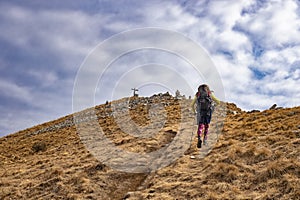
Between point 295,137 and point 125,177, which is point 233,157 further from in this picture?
point 125,177

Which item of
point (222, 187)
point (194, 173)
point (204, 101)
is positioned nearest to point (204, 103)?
point (204, 101)

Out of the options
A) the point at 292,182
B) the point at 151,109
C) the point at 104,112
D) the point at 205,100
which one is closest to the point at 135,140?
the point at 205,100

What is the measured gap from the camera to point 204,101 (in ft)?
47.1

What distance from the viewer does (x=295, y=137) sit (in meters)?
15.1

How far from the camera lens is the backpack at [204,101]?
47.2 ft

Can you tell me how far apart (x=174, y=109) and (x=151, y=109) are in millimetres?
4446

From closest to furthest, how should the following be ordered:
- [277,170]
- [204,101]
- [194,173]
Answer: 1. [277,170]
2. [194,173]
3. [204,101]

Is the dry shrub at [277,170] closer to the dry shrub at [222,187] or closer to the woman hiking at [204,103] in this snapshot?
the dry shrub at [222,187]

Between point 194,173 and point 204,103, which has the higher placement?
point 204,103

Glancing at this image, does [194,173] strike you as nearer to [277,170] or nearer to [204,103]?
[204,103]

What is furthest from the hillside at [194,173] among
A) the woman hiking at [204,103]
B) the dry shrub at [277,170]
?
the woman hiking at [204,103]

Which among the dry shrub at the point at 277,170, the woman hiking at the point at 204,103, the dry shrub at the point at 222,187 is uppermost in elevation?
the woman hiking at the point at 204,103

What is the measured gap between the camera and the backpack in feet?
47.2

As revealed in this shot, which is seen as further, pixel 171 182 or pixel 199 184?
pixel 171 182
